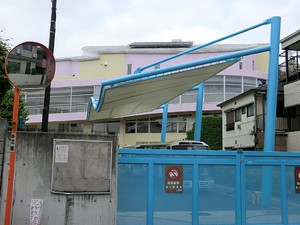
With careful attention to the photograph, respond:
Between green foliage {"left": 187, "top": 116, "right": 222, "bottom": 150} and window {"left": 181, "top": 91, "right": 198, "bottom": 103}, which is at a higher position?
window {"left": 181, "top": 91, "right": 198, "bottom": 103}

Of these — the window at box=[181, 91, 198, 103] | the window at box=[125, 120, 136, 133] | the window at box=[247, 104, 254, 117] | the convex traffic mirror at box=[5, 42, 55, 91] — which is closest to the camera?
the convex traffic mirror at box=[5, 42, 55, 91]

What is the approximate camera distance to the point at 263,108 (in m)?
25.5

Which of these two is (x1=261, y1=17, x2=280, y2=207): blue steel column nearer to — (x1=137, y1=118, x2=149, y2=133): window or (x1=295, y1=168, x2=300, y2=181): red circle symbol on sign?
(x1=295, y1=168, x2=300, y2=181): red circle symbol on sign

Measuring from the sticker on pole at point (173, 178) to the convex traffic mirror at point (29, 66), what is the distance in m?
2.81

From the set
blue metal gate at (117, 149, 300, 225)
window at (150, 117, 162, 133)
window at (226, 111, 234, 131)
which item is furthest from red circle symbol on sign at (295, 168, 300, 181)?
window at (150, 117, 162, 133)

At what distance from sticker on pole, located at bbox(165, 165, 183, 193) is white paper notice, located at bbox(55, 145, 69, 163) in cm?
190

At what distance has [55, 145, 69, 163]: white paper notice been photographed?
20.4 feet

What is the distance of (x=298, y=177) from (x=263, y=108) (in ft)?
61.1

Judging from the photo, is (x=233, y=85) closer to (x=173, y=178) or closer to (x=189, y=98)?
(x=189, y=98)

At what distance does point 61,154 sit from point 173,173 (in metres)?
2.12

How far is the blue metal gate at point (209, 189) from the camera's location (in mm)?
6891

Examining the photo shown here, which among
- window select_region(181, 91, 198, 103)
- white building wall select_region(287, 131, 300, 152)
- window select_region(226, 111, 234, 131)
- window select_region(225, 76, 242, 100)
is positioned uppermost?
window select_region(225, 76, 242, 100)

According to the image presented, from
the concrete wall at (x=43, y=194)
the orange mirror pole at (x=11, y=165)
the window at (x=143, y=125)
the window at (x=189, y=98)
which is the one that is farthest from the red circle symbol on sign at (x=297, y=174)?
the window at (x=143, y=125)

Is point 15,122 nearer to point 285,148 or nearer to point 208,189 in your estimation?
point 208,189
